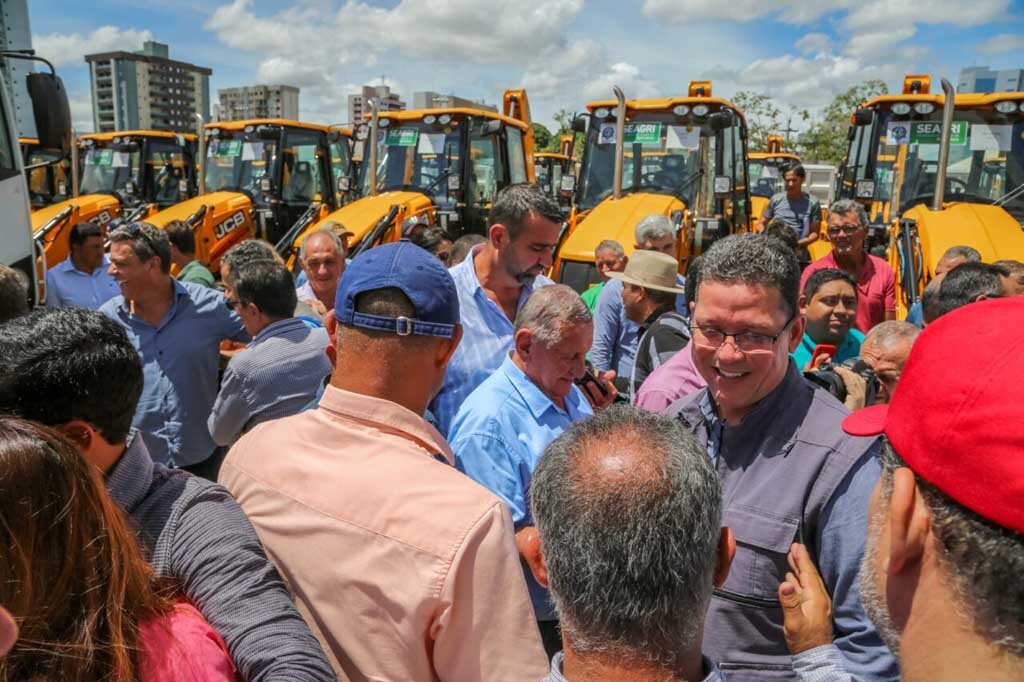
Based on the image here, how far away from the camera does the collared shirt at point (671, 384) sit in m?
2.69

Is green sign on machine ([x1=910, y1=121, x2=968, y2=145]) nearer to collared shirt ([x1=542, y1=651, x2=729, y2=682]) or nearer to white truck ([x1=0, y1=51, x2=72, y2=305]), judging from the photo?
white truck ([x1=0, y1=51, x2=72, y2=305])

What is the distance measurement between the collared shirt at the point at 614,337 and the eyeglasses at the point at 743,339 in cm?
230

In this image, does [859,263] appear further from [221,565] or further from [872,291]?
[221,565]

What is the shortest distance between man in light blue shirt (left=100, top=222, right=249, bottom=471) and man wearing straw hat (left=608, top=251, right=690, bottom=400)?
212cm

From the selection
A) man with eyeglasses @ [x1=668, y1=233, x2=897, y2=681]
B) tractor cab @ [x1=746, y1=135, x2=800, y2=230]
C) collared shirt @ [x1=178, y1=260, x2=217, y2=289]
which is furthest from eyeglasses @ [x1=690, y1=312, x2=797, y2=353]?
tractor cab @ [x1=746, y1=135, x2=800, y2=230]

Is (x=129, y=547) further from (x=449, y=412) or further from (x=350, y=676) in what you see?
(x=449, y=412)

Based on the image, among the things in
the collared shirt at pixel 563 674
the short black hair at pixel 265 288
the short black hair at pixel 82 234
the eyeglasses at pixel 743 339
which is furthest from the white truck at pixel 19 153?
the collared shirt at pixel 563 674

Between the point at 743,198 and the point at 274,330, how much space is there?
7.81 metres

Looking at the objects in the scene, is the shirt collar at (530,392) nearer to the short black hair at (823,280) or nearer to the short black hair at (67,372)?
the short black hair at (67,372)

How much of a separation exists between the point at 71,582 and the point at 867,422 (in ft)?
4.28

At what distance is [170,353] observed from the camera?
140 inches

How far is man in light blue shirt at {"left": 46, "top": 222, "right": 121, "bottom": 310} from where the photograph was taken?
5.46m

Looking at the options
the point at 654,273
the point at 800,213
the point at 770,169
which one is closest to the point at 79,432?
the point at 654,273

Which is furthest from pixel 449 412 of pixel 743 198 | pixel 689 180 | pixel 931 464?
pixel 743 198
